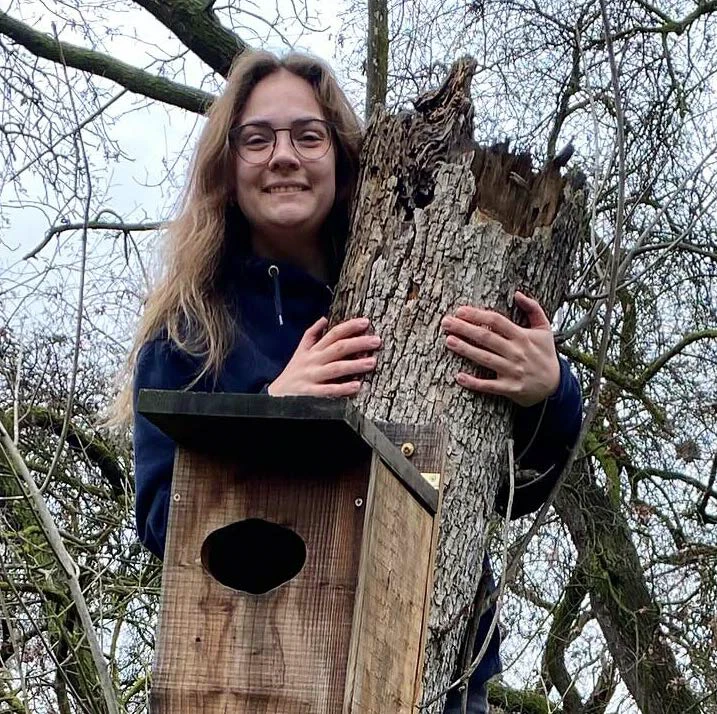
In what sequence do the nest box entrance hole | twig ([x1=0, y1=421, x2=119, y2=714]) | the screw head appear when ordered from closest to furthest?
1. the nest box entrance hole
2. the screw head
3. twig ([x1=0, y1=421, x2=119, y2=714])

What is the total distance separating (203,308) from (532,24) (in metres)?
3.43

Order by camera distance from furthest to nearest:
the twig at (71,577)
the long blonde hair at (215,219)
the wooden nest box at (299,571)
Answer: the long blonde hair at (215,219)
the twig at (71,577)
the wooden nest box at (299,571)

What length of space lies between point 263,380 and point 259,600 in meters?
0.64

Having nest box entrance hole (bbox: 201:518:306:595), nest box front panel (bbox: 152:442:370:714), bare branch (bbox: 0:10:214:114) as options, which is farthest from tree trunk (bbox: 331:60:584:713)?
bare branch (bbox: 0:10:214:114)

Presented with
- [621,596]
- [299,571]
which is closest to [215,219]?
[299,571]

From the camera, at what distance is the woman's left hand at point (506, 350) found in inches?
80.7

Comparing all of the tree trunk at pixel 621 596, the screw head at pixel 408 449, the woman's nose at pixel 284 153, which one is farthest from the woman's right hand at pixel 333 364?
the tree trunk at pixel 621 596

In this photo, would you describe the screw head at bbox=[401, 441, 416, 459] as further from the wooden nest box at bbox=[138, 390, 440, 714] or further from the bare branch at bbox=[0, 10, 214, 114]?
the bare branch at bbox=[0, 10, 214, 114]

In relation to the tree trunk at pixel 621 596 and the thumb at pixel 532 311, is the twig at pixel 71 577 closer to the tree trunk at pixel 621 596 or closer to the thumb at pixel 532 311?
the thumb at pixel 532 311

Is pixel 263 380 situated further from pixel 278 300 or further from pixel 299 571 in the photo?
pixel 299 571

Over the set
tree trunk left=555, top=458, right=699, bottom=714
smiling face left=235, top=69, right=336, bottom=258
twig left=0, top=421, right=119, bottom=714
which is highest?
smiling face left=235, top=69, right=336, bottom=258

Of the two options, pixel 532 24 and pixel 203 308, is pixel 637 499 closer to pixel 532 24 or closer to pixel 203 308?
pixel 532 24

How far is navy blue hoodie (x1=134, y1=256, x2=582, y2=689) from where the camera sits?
2.13 m

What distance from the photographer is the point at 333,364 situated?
2.02 metres
